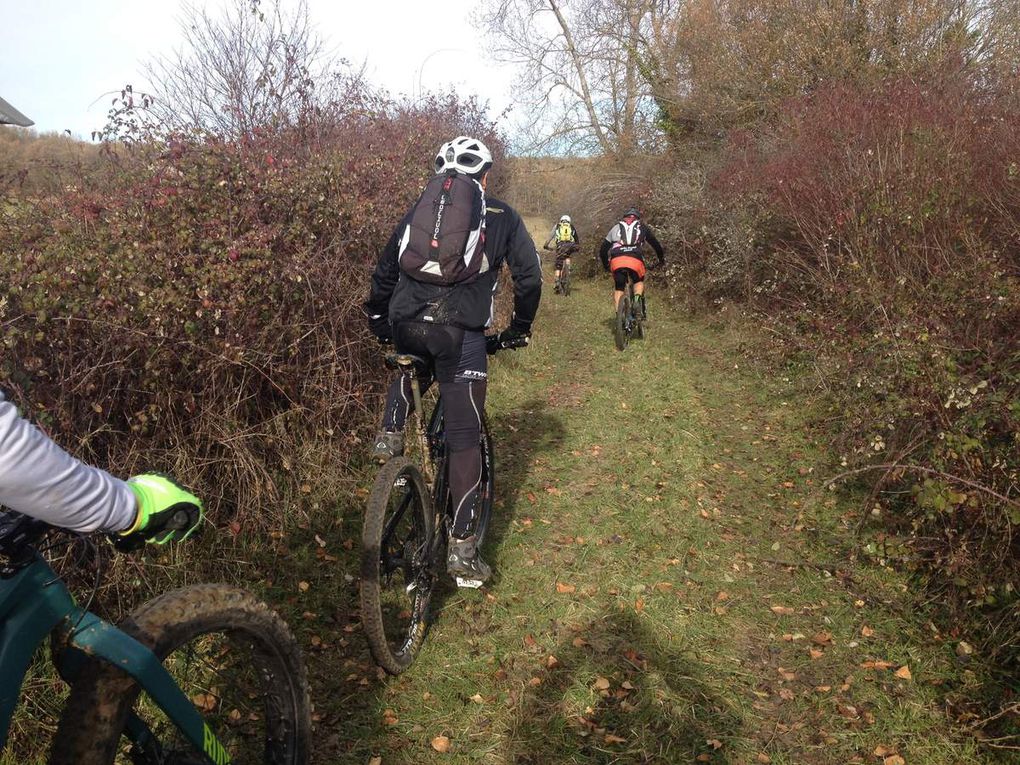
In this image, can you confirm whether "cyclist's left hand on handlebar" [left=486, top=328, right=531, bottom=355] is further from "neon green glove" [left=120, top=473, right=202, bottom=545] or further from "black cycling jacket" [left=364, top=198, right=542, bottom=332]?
"neon green glove" [left=120, top=473, right=202, bottom=545]

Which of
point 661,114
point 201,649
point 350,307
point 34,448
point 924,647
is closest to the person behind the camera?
point 34,448

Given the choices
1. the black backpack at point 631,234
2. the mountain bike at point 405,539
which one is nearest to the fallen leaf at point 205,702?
the mountain bike at point 405,539

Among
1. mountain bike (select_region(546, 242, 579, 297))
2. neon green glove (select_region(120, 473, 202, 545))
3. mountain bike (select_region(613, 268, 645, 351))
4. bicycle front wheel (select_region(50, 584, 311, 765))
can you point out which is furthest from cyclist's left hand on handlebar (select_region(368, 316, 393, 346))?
mountain bike (select_region(546, 242, 579, 297))

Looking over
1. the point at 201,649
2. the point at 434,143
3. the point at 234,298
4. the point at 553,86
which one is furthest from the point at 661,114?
the point at 201,649

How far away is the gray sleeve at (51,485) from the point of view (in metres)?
1.37

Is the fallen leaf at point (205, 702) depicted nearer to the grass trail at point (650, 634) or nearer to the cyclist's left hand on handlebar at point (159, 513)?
the grass trail at point (650, 634)

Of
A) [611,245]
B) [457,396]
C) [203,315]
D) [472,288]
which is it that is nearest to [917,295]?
[472,288]

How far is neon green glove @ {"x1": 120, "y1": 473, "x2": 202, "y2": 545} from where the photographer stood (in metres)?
1.67

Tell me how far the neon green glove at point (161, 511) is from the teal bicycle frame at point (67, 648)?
0.85 feet

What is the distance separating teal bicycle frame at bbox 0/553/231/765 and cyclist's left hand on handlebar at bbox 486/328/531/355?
2.41 meters

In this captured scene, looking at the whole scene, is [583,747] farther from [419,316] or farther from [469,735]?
[419,316]

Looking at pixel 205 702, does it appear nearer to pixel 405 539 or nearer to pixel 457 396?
pixel 405 539

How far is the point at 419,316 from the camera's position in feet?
11.4

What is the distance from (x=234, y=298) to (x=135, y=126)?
261 cm
